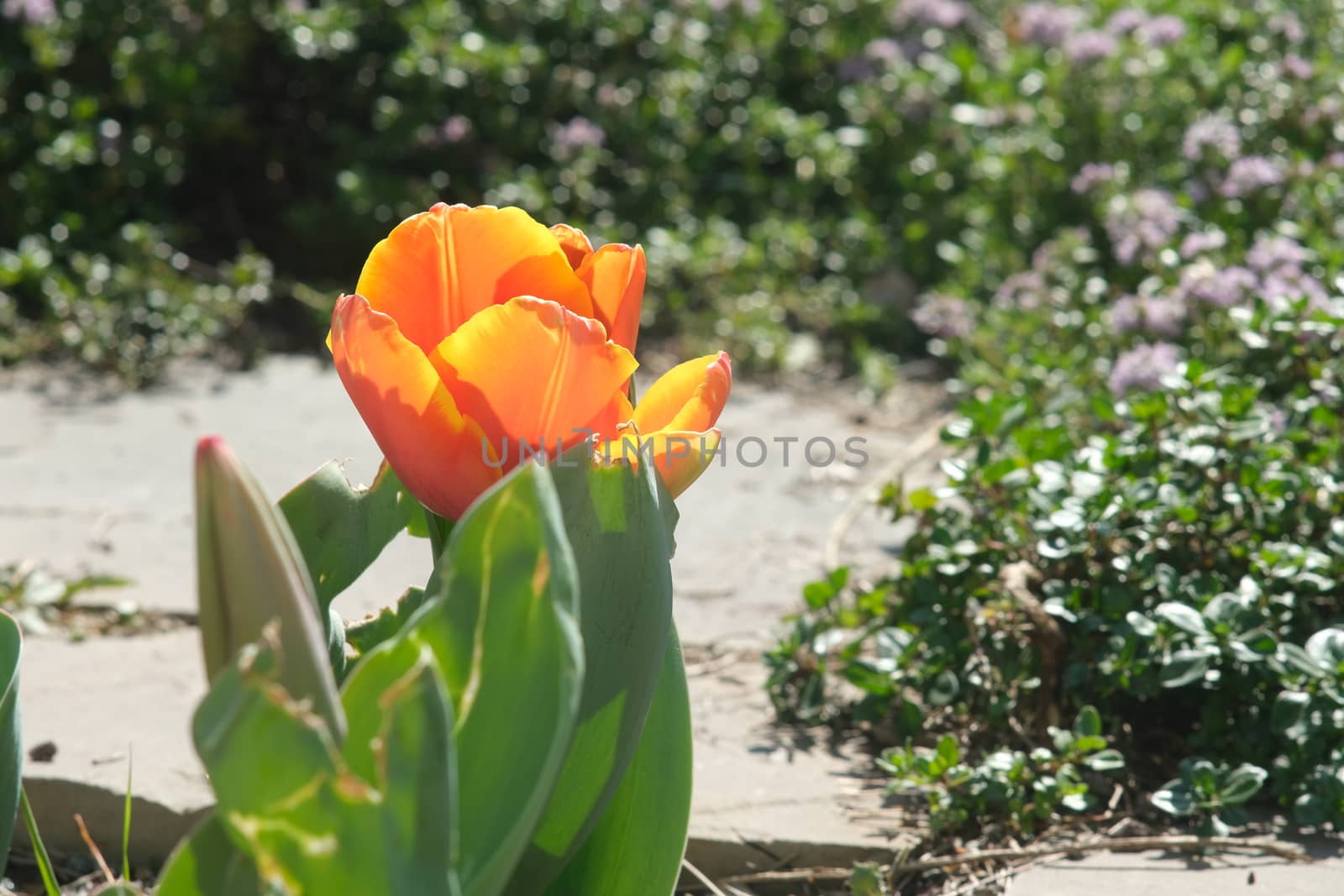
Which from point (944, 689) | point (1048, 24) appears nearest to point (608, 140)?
point (1048, 24)

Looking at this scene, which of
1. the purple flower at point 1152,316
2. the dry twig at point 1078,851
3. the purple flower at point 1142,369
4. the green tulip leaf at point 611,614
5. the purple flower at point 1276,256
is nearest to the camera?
the green tulip leaf at point 611,614

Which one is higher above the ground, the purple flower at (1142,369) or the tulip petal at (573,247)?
the purple flower at (1142,369)

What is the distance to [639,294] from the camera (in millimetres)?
923

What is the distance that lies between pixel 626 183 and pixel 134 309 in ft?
4.84

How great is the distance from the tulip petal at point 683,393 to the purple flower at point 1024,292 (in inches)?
93.4

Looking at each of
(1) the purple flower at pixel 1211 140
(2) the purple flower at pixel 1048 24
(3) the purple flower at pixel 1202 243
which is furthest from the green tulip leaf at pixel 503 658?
(2) the purple flower at pixel 1048 24

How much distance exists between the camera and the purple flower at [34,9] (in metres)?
3.84

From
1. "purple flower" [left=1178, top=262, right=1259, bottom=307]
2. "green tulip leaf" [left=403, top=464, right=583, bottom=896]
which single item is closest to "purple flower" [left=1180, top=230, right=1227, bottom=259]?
"purple flower" [left=1178, top=262, right=1259, bottom=307]

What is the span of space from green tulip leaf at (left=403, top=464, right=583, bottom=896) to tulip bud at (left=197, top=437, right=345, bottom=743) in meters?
0.05

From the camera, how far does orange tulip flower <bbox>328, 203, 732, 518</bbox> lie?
2.65 ft

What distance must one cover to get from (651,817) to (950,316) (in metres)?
2.52

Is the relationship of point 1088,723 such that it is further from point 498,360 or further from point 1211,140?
point 1211,140

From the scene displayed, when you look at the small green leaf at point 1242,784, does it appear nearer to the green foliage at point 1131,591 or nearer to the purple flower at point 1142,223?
the green foliage at point 1131,591

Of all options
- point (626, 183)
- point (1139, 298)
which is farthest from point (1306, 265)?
point (626, 183)
